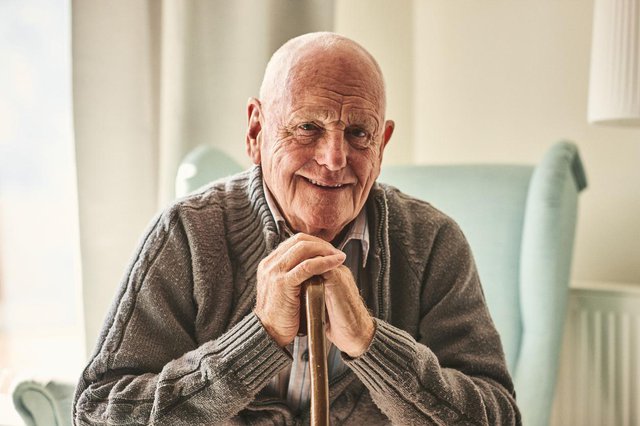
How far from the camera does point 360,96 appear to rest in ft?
3.70

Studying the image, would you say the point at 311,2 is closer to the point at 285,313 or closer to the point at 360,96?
the point at 360,96

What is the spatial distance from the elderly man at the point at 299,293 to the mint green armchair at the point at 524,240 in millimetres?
463

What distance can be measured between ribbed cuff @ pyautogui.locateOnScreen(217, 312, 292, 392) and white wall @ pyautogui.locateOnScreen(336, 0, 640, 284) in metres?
1.46

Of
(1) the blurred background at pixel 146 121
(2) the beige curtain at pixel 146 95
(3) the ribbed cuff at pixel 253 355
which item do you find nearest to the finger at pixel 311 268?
(3) the ribbed cuff at pixel 253 355

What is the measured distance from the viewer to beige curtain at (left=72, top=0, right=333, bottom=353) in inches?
70.7

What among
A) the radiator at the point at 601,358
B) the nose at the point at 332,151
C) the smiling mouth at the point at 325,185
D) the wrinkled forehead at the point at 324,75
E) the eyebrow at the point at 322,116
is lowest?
the radiator at the point at 601,358

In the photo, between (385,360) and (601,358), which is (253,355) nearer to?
(385,360)

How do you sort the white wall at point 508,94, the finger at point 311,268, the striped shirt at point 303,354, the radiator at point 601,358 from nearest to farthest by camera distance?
the finger at point 311,268, the striped shirt at point 303,354, the radiator at point 601,358, the white wall at point 508,94

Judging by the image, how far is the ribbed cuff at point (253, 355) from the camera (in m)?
1.04

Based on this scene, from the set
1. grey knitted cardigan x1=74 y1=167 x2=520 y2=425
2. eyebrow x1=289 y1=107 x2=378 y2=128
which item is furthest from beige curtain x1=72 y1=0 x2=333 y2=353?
eyebrow x1=289 y1=107 x2=378 y2=128

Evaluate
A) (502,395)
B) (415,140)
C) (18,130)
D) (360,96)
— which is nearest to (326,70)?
(360,96)

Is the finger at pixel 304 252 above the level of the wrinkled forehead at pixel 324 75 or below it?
below

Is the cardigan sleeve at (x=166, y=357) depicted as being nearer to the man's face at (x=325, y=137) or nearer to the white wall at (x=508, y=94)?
the man's face at (x=325, y=137)

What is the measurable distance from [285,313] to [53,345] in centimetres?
107
